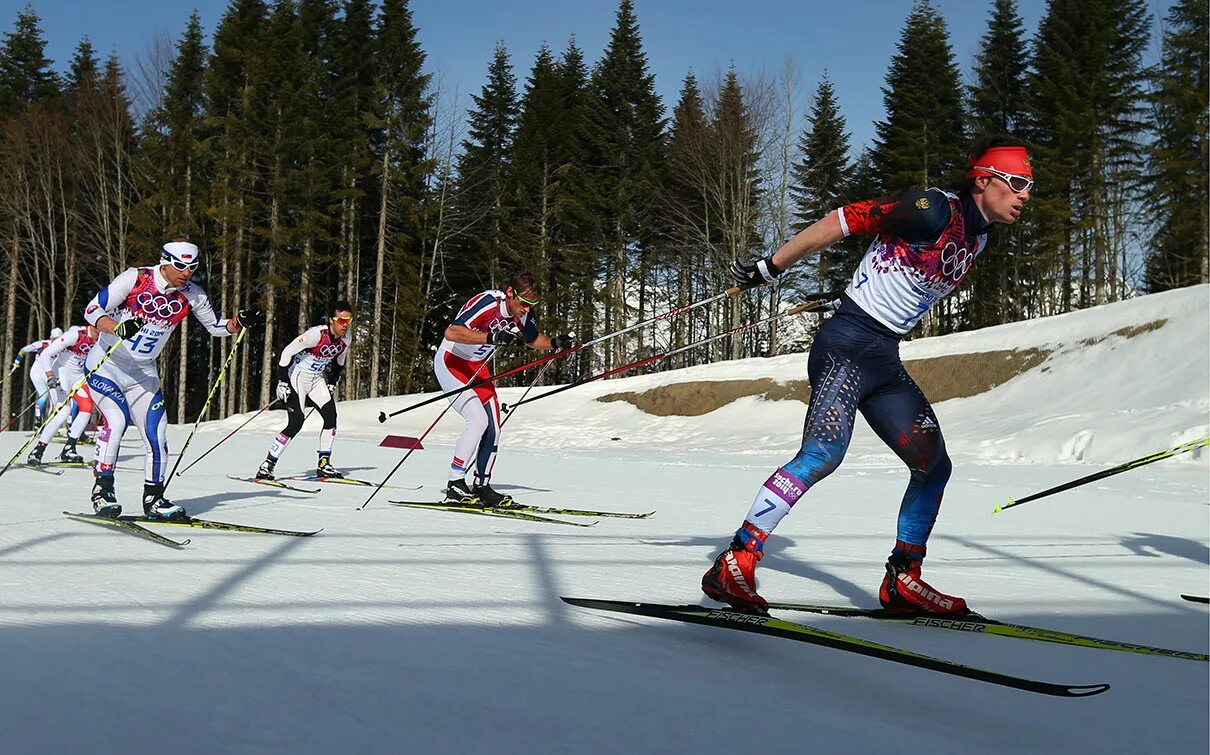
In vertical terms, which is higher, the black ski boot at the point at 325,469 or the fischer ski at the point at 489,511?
the black ski boot at the point at 325,469

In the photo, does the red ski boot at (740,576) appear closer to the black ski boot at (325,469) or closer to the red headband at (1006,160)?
the red headband at (1006,160)

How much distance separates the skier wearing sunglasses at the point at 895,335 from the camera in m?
3.16

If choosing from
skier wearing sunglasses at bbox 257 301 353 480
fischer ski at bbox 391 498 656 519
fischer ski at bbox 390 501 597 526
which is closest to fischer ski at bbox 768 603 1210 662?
fischer ski at bbox 390 501 597 526

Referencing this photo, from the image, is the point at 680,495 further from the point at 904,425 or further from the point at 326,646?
the point at 326,646

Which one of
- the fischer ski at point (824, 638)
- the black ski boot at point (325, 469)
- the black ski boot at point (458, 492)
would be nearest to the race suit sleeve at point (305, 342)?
the black ski boot at point (325, 469)

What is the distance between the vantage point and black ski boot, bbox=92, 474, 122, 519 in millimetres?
5598

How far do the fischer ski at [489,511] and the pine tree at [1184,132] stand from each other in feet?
86.8

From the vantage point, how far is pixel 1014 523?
6.66m

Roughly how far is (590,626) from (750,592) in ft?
1.93

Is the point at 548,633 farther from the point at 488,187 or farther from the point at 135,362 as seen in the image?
the point at 488,187

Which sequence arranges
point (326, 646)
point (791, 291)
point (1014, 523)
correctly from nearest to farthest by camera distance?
point (326, 646), point (1014, 523), point (791, 291)

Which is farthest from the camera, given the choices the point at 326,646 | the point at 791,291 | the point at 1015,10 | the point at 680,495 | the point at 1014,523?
the point at 791,291

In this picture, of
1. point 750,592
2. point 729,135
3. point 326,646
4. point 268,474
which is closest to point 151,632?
point 326,646

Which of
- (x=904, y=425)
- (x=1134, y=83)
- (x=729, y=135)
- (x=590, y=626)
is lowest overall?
(x=590, y=626)
